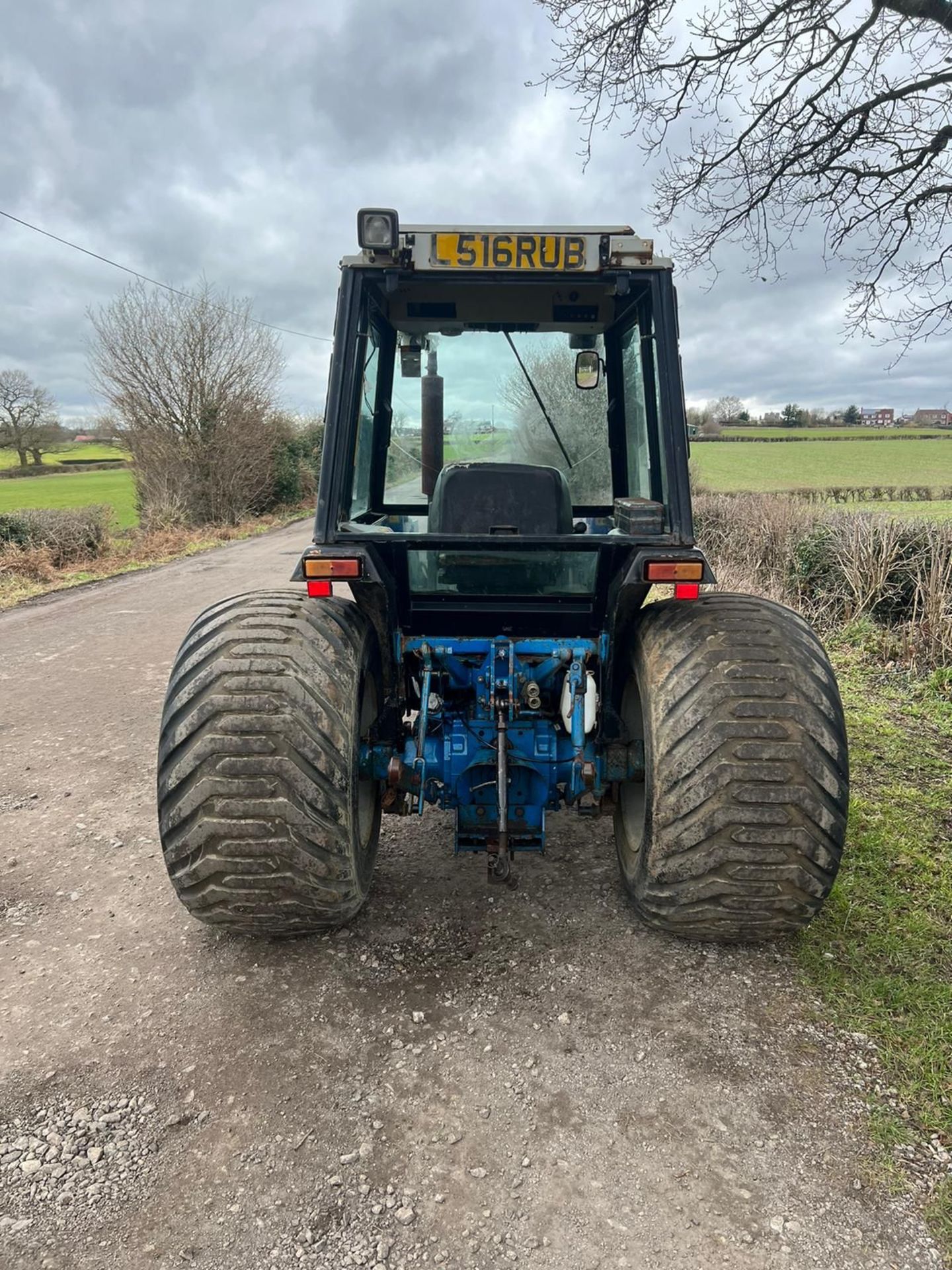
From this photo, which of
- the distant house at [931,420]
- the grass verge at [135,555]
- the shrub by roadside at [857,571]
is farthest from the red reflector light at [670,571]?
the distant house at [931,420]

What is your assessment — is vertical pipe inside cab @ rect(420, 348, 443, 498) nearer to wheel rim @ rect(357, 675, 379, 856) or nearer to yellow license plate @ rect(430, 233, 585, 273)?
yellow license plate @ rect(430, 233, 585, 273)

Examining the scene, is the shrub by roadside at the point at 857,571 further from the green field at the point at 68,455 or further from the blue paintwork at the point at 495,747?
the green field at the point at 68,455

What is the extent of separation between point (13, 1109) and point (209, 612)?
5.00 ft

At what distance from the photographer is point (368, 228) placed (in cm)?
246

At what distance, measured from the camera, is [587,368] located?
3.31m

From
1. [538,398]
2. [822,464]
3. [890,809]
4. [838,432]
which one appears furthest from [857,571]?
[838,432]

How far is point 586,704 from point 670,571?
547 millimetres

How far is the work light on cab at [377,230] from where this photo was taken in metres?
2.44

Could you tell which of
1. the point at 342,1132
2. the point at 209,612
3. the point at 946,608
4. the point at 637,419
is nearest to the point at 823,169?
the point at 946,608

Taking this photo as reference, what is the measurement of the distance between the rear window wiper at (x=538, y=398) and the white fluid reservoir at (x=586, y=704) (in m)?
1.07

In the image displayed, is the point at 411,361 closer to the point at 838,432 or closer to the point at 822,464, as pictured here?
the point at 822,464

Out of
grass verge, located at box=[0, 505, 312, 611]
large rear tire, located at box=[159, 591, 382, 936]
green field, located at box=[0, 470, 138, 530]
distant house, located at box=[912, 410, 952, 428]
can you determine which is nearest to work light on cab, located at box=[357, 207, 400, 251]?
large rear tire, located at box=[159, 591, 382, 936]

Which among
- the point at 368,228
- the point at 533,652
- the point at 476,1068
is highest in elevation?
the point at 368,228

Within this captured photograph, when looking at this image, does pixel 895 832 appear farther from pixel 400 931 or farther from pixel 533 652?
pixel 400 931
